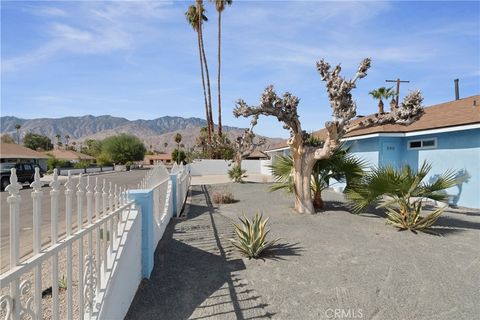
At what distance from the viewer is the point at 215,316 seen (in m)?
3.85

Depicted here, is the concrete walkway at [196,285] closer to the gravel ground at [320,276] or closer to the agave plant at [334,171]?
the gravel ground at [320,276]

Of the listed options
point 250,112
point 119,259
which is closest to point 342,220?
point 250,112

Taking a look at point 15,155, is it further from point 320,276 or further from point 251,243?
point 320,276

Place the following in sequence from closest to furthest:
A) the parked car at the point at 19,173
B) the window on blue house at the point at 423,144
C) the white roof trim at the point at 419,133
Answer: the white roof trim at the point at 419,133
the window on blue house at the point at 423,144
the parked car at the point at 19,173

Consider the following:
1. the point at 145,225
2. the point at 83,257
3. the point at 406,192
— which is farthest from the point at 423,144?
the point at 83,257

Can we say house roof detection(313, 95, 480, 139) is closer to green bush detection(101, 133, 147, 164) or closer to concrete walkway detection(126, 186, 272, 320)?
concrete walkway detection(126, 186, 272, 320)

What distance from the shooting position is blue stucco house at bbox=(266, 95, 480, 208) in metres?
11.4

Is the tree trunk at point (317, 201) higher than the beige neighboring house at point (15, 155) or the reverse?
the reverse

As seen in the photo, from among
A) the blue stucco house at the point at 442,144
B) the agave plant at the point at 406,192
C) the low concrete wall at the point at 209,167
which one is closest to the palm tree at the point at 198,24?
the low concrete wall at the point at 209,167

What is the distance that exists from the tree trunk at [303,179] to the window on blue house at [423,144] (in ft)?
21.1

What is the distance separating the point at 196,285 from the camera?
4.73m

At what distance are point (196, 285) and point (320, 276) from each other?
1.84 m

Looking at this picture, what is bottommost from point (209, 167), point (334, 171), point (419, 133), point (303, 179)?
point (209, 167)

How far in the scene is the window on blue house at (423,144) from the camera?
13.1 metres
